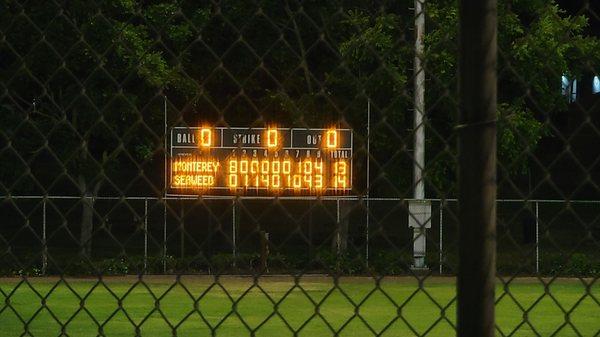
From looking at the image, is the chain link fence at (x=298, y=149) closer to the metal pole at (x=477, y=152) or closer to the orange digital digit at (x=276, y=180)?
the metal pole at (x=477, y=152)

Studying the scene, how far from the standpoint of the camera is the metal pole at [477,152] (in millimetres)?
2047

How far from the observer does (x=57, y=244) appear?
2414 centimetres

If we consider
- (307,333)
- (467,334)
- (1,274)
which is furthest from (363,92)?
(1,274)

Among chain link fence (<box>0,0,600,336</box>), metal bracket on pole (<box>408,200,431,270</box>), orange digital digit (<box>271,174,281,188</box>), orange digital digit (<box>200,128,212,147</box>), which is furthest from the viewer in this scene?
orange digital digit (<box>271,174,281,188</box>)

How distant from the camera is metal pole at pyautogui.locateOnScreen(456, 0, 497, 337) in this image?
2.05 meters

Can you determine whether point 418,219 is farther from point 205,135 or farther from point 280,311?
point 280,311

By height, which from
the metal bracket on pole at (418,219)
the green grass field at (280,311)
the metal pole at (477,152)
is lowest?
the green grass field at (280,311)

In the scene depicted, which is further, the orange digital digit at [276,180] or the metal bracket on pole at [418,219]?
the orange digital digit at [276,180]

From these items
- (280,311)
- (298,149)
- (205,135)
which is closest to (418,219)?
(205,135)

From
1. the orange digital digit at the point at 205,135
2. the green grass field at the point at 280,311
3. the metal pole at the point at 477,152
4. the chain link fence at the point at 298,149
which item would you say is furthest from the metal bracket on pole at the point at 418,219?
the green grass field at the point at 280,311

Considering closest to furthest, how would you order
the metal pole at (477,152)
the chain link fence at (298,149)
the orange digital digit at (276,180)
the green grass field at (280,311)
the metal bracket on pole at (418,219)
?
the metal pole at (477,152) → the chain link fence at (298,149) → the metal bracket on pole at (418,219) → the orange digital digit at (276,180) → the green grass field at (280,311)

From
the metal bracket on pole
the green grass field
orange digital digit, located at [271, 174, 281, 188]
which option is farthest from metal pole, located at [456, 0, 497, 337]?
the green grass field

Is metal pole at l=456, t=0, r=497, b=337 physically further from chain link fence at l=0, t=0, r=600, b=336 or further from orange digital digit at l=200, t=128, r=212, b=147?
orange digital digit at l=200, t=128, r=212, b=147

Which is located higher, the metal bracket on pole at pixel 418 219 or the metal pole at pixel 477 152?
the metal pole at pixel 477 152
